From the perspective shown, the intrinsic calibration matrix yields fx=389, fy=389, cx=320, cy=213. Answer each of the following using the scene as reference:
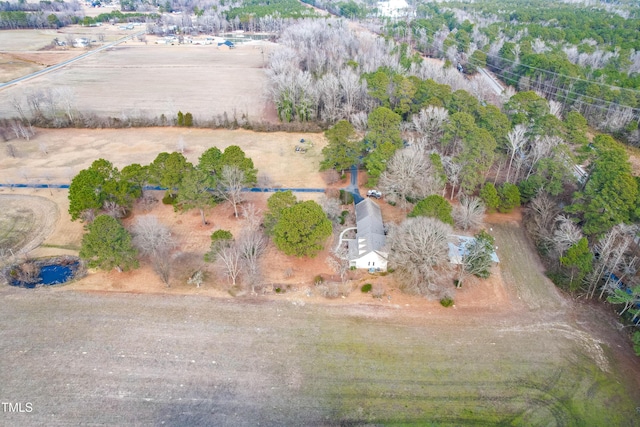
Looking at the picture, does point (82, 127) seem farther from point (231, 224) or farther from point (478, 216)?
point (478, 216)

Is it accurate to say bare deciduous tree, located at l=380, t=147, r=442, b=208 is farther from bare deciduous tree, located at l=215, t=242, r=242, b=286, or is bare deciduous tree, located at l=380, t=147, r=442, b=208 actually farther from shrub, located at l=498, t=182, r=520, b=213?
bare deciduous tree, located at l=215, t=242, r=242, b=286

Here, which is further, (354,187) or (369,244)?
(354,187)

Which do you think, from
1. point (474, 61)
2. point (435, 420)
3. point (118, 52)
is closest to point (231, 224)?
point (435, 420)

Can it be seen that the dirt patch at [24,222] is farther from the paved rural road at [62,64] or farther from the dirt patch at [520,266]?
the paved rural road at [62,64]

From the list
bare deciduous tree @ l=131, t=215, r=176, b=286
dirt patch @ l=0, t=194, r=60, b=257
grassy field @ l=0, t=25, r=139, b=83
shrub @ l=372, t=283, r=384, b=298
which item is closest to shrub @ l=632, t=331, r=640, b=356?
shrub @ l=372, t=283, r=384, b=298

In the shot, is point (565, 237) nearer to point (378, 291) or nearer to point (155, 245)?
point (378, 291)

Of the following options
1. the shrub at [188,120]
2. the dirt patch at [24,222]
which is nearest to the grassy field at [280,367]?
the dirt patch at [24,222]

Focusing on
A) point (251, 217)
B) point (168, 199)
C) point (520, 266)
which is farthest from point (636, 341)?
point (168, 199)
